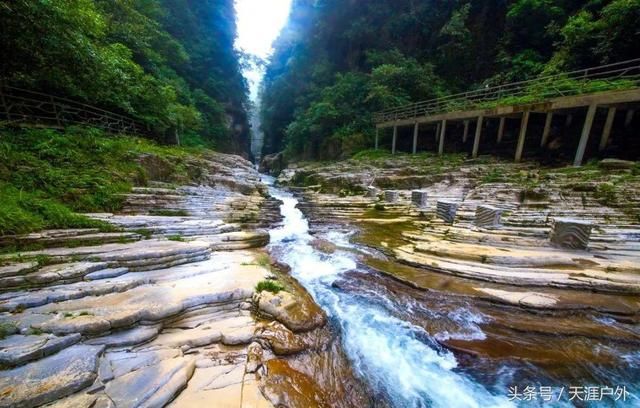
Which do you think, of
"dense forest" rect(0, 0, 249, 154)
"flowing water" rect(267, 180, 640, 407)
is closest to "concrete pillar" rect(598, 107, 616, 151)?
"flowing water" rect(267, 180, 640, 407)

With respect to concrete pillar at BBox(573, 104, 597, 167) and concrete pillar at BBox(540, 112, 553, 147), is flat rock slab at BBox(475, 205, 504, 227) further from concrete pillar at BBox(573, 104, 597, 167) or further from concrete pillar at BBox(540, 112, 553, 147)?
concrete pillar at BBox(540, 112, 553, 147)

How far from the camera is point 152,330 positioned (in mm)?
3312

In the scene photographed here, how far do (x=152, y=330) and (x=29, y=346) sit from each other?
1056 mm

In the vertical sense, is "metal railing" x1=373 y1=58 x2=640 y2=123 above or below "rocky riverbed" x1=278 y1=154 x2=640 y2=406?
above

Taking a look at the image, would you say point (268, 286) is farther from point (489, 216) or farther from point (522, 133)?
point (522, 133)

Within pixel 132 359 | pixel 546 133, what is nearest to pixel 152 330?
pixel 132 359

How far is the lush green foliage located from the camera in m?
5.21

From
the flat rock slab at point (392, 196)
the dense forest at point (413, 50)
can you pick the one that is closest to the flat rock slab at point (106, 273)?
the flat rock slab at point (392, 196)

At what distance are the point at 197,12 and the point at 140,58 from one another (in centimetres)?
1629

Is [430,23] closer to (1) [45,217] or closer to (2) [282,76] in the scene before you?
(2) [282,76]

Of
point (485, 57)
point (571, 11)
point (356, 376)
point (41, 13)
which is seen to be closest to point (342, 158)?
point (485, 57)

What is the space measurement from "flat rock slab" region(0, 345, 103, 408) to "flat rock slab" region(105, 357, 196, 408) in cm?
27

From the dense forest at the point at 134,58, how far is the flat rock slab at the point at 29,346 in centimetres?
711

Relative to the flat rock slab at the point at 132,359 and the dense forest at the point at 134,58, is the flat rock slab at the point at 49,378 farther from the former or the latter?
the dense forest at the point at 134,58
